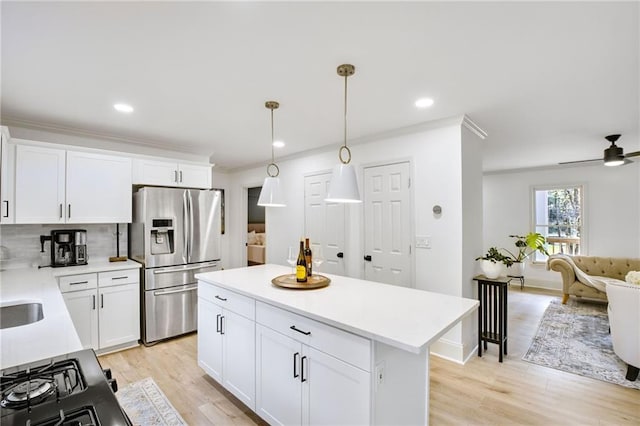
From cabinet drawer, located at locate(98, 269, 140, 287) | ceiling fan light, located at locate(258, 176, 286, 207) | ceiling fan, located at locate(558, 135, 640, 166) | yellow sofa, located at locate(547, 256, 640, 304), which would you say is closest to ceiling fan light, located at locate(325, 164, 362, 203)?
ceiling fan light, located at locate(258, 176, 286, 207)

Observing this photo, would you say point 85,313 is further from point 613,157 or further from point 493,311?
point 613,157

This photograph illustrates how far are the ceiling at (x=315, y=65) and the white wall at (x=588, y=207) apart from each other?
2670 mm

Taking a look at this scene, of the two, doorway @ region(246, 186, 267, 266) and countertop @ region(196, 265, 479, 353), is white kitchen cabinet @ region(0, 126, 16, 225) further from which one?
doorway @ region(246, 186, 267, 266)

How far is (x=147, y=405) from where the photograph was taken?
2.32m

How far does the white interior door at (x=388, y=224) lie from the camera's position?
340 cm

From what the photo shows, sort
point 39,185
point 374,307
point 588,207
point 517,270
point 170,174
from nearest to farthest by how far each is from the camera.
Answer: point 374,307 < point 39,185 < point 170,174 < point 588,207 < point 517,270

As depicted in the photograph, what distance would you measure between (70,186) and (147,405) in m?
2.35

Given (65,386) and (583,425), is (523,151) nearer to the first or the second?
(583,425)

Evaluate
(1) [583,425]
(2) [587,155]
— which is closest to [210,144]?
(1) [583,425]

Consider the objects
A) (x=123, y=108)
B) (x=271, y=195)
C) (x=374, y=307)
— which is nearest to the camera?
(x=374, y=307)

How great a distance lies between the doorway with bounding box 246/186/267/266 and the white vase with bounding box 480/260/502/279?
13.5ft

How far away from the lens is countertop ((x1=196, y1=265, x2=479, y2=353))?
1390 mm

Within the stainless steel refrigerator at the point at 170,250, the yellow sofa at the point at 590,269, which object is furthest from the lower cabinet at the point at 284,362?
the yellow sofa at the point at 590,269

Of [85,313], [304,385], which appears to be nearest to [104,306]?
[85,313]
